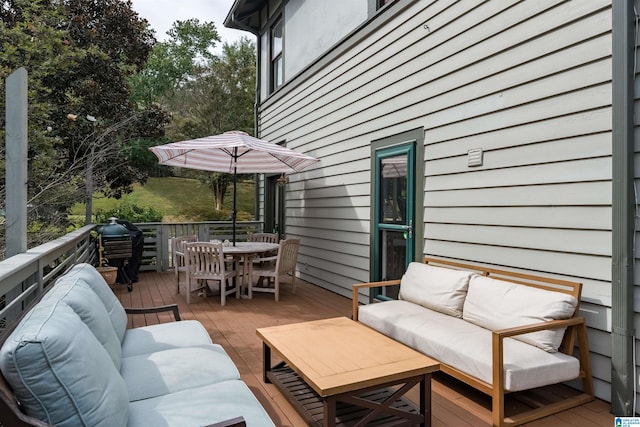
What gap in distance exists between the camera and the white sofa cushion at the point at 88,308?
70.2 inches

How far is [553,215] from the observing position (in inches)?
114

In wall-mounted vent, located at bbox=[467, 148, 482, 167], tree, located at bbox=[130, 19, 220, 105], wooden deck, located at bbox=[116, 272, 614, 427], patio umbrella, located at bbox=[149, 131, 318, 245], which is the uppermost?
tree, located at bbox=[130, 19, 220, 105]

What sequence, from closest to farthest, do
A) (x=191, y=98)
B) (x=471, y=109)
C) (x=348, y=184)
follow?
(x=471, y=109), (x=348, y=184), (x=191, y=98)

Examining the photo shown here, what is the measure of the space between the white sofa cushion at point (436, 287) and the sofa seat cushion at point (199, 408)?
1.99 metres

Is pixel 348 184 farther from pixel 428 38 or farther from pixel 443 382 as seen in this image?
pixel 443 382

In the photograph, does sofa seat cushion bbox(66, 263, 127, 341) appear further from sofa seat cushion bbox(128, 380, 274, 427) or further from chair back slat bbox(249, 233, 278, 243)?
chair back slat bbox(249, 233, 278, 243)

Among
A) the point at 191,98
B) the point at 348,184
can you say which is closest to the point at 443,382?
the point at 348,184

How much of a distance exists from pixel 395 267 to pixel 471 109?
2.00 metres

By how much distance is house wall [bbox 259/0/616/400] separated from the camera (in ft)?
8.68

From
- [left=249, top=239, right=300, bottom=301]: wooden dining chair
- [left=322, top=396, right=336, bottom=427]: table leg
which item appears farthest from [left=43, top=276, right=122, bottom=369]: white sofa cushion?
[left=249, top=239, right=300, bottom=301]: wooden dining chair

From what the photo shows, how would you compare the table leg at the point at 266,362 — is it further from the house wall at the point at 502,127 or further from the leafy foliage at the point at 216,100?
the leafy foliage at the point at 216,100

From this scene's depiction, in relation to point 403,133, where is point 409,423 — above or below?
below

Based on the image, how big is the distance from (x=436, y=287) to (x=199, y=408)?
234 cm

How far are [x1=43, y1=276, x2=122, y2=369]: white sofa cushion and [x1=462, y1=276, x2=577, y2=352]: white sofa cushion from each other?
2400 millimetres
